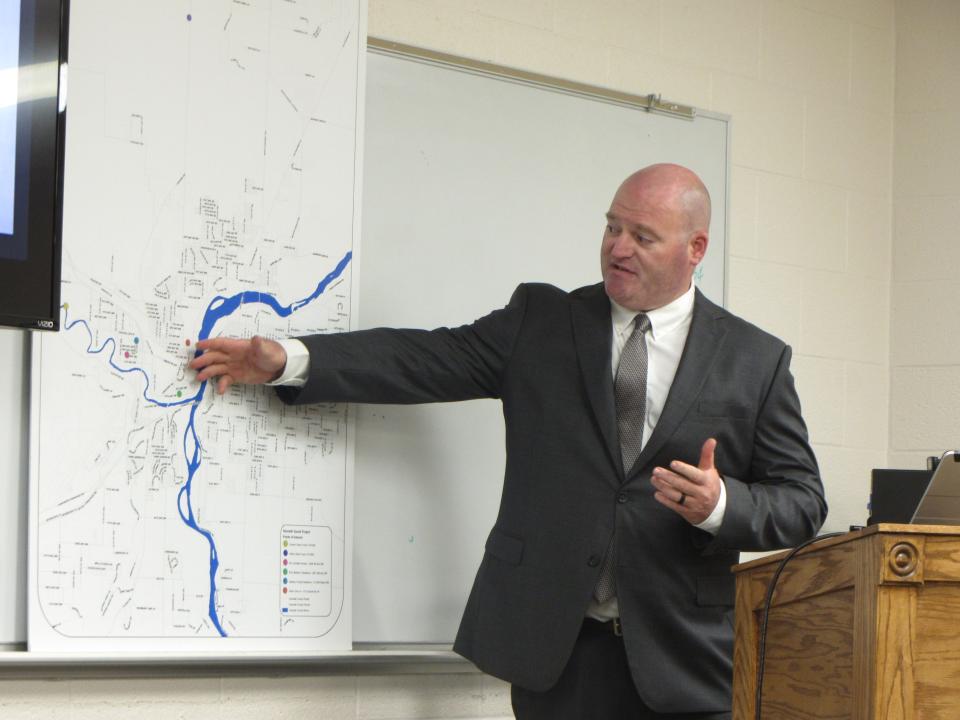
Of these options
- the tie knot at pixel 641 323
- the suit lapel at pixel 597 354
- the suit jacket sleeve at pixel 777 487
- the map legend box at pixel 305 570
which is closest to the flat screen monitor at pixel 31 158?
the map legend box at pixel 305 570

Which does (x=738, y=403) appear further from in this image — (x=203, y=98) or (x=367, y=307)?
(x=203, y=98)

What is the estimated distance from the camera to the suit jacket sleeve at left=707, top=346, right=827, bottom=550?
2.32 m

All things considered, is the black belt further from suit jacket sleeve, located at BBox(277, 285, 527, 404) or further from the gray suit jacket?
suit jacket sleeve, located at BBox(277, 285, 527, 404)

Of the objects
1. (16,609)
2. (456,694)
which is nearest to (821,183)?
(456,694)

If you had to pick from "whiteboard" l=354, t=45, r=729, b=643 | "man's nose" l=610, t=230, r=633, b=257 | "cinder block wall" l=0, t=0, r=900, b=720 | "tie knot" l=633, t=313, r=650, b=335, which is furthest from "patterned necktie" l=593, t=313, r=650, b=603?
"cinder block wall" l=0, t=0, r=900, b=720

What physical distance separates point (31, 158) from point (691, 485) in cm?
130

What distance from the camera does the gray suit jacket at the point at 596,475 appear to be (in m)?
2.38

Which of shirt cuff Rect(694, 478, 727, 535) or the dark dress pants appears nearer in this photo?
shirt cuff Rect(694, 478, 727, 535)

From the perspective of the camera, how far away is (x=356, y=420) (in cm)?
274

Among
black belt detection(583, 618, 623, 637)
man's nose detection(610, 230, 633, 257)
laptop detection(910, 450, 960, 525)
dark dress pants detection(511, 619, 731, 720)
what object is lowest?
dark dress pants detection(511, 619, 731, 720)

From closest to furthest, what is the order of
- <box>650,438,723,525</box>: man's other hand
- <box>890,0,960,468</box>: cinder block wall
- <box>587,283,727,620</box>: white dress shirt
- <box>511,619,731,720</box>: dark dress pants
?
1. <box>650,438,723,525</box>: man's other hand
2. <box>511,619,731,720</box>: dark dress pants
3. <box>587,283,727,620</box>: white dress shirt
4. <box>890,0,960,468</box>: cinder block wall

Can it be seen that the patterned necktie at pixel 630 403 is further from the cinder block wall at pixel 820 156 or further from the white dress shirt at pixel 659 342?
the cinder block wall at pixel 820 156

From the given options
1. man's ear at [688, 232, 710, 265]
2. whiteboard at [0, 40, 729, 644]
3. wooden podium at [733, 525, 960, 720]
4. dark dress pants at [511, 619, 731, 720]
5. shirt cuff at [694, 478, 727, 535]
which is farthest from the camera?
whiteboard at [0, 40, 729, 644]

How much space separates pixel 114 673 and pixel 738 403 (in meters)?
1.33
